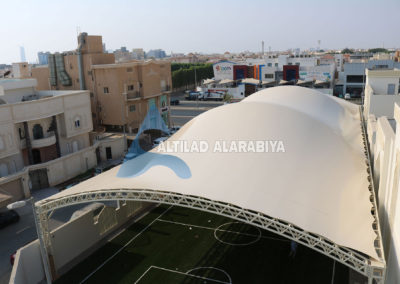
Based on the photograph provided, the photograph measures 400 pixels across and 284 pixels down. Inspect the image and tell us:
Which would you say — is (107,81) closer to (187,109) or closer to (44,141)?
(44,141)

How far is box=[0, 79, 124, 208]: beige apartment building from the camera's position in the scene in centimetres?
2988

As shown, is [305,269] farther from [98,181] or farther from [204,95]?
[204,95]

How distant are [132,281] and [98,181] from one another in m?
5.57

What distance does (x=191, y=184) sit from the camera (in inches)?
689

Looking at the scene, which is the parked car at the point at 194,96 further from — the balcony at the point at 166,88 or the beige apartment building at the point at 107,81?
the beige apartment building at the point at 107,81

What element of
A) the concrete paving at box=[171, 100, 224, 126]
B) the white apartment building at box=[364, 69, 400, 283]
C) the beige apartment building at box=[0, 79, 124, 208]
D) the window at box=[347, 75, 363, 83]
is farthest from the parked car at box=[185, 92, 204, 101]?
the white apartment building at box=[364, 69, 400, 283]

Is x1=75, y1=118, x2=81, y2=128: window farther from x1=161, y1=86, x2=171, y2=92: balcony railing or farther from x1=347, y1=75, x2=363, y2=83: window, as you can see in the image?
x1=347, y1=75, x2=363, y2=83: window

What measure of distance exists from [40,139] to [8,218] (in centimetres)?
909

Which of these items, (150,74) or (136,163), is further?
(150,74)

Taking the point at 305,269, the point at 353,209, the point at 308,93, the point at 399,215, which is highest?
the point at 308,93

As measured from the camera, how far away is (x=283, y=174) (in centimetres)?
1769

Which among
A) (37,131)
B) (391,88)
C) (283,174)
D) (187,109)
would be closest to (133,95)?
(37,131)

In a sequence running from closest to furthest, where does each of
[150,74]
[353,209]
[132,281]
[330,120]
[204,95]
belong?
[353,209], [132,281], [330,120], [150,74], [204,95]

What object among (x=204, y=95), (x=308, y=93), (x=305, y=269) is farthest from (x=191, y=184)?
(x=204, y=95)
